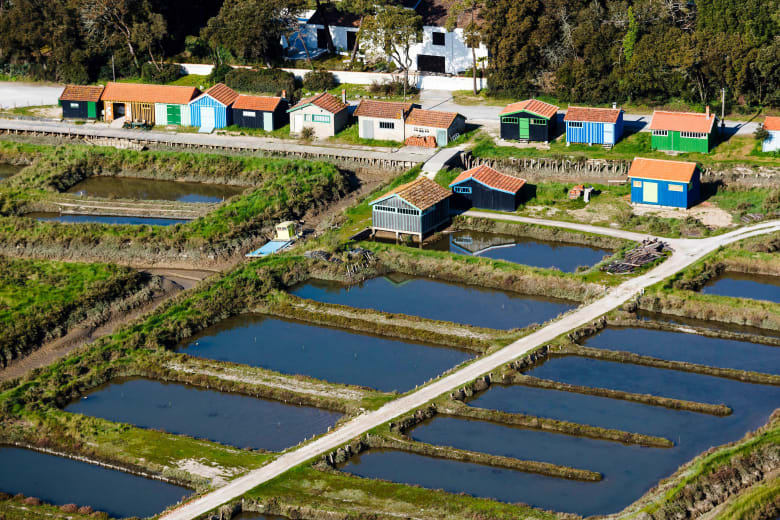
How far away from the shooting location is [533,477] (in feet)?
144

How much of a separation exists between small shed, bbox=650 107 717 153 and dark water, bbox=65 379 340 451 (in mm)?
39428

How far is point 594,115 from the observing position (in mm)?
81438

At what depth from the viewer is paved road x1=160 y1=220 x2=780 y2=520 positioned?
140 ft

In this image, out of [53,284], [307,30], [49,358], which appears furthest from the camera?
[307,30]

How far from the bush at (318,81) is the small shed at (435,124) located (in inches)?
530

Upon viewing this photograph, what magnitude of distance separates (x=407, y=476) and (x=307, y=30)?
67678mm

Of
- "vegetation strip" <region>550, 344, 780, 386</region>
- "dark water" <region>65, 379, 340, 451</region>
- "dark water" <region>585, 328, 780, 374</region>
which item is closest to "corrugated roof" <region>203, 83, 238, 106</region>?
"dark water" <region>65, 379, 340, 451</region>

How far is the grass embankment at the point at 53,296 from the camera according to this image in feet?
184

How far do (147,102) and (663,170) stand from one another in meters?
42.4

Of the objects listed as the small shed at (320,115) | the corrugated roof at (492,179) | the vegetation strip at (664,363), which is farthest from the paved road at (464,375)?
the small shed at (320,115)

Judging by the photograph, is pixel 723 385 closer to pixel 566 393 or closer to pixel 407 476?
pixel 566 393

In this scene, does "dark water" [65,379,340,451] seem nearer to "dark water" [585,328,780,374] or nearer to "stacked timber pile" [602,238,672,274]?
"dark water" [585,328,780,374]

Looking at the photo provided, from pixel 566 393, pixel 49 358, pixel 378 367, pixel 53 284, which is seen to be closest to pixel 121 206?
pixel 53 284

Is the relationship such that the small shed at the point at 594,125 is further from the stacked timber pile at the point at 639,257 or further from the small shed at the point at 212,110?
the small shed at the point at 212,110
